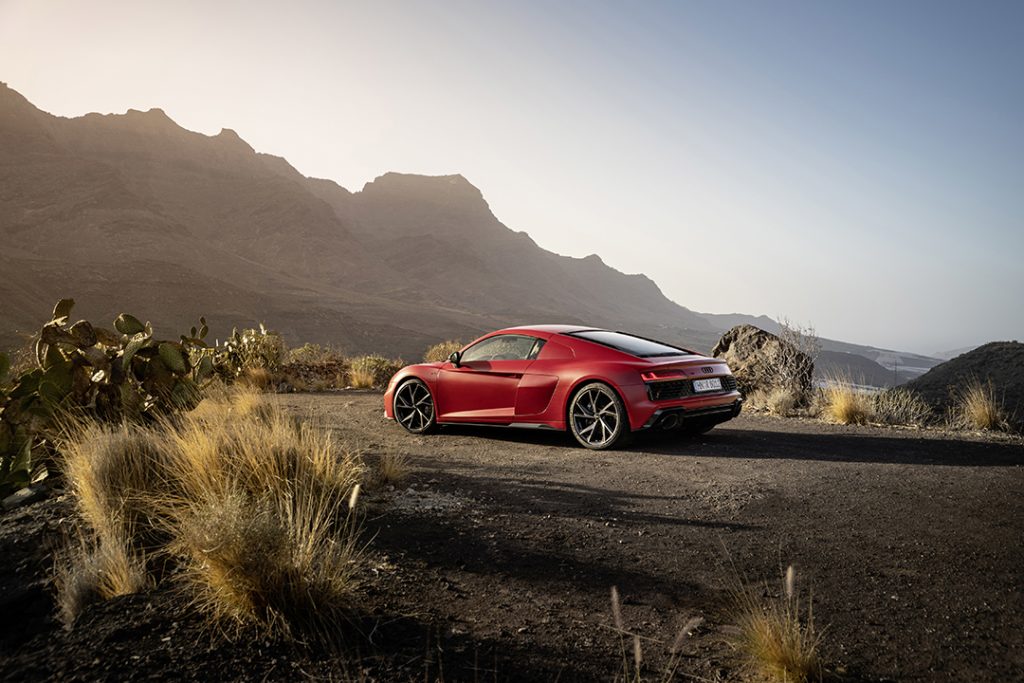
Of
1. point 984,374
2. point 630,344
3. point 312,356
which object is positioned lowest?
point 312,356

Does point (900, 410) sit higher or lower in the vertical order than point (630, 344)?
lower

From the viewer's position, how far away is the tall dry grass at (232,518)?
3.12m

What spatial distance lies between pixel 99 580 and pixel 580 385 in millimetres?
4869

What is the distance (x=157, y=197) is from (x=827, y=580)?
124544 millimetres

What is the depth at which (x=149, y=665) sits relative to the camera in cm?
281

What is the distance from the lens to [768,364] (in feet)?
44.4

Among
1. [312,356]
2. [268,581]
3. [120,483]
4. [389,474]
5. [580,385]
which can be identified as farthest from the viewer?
[312,356]

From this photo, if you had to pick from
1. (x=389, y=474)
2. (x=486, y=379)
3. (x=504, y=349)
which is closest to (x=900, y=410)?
(x=504, y=349)

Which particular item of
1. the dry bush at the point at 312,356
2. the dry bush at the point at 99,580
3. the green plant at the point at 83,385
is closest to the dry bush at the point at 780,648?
the dry bush at the point at 99,580

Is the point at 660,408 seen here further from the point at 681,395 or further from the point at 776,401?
the point at 776,401

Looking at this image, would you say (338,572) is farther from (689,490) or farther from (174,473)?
(689,490)

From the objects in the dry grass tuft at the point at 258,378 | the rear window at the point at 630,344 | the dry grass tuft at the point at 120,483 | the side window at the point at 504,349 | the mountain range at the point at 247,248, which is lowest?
the dry grass tuft at the point at 258,378

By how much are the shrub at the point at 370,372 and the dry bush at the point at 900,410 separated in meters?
11.4

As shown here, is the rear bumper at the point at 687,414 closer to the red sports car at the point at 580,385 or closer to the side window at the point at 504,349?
the red sports car at the point at 580,385
